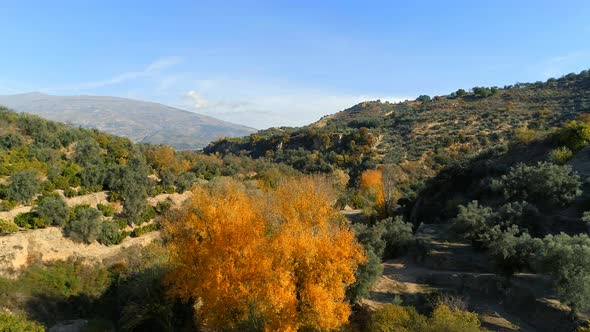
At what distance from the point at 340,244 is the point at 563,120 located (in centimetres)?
5160

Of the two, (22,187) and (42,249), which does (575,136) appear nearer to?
(42,249)

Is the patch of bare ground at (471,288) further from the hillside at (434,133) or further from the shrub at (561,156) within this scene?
the hillside at (434,133)

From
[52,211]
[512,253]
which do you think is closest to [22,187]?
[52,211]

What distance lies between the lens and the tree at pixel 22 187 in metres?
29.2

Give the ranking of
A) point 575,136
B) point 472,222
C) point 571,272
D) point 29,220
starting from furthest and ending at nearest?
point 575,136
point 29,220
point 472,222
point 571,272

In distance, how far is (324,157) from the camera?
2724 inches

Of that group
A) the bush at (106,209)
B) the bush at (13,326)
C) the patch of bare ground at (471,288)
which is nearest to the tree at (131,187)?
the bush at (106,209)

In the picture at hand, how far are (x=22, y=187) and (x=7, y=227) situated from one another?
15.9 feet

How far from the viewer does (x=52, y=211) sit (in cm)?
2873

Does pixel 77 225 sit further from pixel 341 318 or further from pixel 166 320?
pixel 341 318

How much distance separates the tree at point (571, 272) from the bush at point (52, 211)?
1268 inches

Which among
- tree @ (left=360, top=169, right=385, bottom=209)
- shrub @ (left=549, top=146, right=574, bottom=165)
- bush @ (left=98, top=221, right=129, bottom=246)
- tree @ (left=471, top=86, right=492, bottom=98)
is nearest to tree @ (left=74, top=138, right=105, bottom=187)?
bush @ (left=98, top=221, right=129, bottom=246)

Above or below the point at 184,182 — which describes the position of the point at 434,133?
above

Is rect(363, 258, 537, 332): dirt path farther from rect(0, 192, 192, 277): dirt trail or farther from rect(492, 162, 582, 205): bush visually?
rect(0, 192, 192, 277): dirt trail
